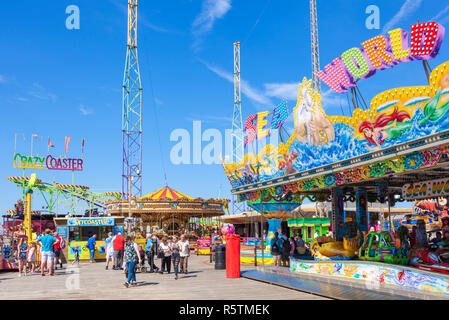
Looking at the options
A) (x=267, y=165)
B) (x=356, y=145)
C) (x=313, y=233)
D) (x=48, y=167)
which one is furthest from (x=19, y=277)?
(x=48, y=167)

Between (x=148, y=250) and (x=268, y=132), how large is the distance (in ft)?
20.4

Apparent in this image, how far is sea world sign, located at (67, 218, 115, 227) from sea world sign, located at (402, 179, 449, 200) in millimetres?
15594

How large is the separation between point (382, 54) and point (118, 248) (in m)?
12.4

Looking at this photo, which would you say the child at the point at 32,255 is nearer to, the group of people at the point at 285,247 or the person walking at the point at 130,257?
the person walking at the point at 130,257

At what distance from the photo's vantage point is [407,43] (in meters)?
9.91

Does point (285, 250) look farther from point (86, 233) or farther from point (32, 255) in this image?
point (86, 233)

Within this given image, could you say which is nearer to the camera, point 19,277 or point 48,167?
point 19,277

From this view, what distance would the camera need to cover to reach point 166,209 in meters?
39.2

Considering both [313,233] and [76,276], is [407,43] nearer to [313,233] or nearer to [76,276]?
[76,276]

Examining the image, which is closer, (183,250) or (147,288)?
(147,288)

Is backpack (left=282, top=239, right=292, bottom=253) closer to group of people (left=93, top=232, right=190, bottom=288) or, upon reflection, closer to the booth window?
group of people (left=93, top=232, right=190, bottom=288)

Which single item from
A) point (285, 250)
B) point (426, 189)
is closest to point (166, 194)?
point (285, 250)

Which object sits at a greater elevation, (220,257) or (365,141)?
(365,141)

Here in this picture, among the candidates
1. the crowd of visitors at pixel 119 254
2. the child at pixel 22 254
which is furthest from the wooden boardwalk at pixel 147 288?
the child at pixel 22 254
